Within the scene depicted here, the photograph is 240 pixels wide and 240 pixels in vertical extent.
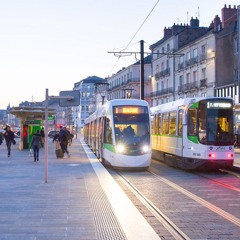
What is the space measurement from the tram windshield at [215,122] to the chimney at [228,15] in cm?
3342

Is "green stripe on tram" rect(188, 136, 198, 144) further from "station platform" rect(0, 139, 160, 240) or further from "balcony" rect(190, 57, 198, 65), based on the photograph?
"balcony" rect(190, 57, 198, 65)

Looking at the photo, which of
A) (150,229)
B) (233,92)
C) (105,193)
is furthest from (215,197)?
(233,92)

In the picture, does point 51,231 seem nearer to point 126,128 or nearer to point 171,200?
point 171,200

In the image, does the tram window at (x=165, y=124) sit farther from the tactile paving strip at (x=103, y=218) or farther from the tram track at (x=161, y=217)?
the tactile paving strip at (x=103, y=218)

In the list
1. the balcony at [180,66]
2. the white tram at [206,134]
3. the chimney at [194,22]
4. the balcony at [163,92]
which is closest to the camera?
the white tram at [206,134]

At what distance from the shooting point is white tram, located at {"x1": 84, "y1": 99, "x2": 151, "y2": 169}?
1947 cm

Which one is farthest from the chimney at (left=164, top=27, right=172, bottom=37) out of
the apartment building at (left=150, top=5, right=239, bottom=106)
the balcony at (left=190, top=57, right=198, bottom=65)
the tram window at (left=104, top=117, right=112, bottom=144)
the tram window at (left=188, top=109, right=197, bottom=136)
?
the tram window at (left=188, top=109, right=197, bottom=136)

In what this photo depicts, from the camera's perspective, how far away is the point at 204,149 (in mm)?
18875

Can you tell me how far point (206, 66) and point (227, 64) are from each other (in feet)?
8.11

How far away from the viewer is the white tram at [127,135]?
766 inches

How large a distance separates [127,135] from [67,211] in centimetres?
1056

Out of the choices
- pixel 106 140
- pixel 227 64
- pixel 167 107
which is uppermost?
pixel 227 64

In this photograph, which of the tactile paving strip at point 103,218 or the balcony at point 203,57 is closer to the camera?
the tactile paving strip at point 103,218

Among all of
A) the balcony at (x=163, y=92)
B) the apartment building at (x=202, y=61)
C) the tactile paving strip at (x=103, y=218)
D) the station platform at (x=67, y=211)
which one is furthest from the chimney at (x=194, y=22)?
the tactile paving strip at (x=103, y=218)
